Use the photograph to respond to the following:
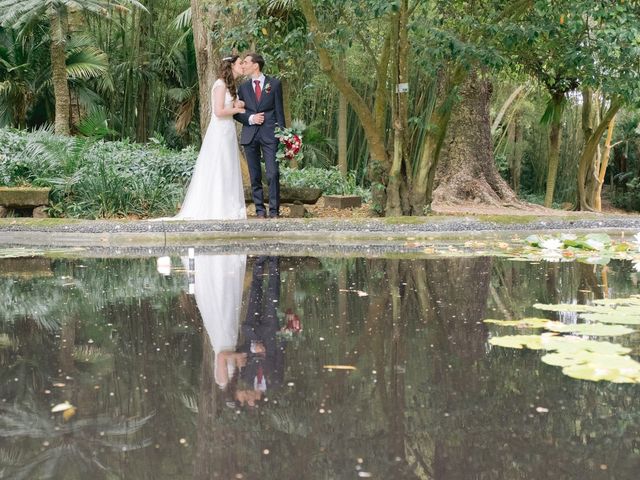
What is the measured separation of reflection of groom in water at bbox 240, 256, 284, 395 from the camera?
404 cm

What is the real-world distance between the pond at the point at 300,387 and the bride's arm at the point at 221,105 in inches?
217

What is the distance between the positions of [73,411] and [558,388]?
210cm


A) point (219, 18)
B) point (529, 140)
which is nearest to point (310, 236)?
point (219, 18)

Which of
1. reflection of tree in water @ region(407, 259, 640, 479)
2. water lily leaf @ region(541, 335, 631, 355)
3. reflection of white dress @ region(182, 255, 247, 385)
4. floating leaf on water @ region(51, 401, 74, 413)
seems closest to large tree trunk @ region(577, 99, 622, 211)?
reflection of white dress @ region(182, 255, 247, 385)

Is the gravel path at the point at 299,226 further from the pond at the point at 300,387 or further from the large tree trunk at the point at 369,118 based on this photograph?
the pond at the point at 300,387

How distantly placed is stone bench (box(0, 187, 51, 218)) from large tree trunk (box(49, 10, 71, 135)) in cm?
824

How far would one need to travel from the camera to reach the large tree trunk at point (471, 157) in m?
18.2

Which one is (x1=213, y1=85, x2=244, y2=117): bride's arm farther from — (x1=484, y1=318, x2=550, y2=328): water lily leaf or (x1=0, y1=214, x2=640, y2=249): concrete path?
(x1=484, y1=318, x2=550, y2=328): water lily leaf

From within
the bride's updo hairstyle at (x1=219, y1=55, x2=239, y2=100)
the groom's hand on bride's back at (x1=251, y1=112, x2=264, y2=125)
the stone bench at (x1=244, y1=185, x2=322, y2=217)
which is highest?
the bride's updo hairstyle at (x1=219, y1=55, x2=239, y2=100)

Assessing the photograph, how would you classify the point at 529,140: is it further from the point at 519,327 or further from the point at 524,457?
the point at 524,457

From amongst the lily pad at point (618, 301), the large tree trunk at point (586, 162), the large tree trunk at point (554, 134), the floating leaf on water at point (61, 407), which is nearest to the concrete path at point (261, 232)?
the lily pad at point (618, 301)

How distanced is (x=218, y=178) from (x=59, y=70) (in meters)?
10.7

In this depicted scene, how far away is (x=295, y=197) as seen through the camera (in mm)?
13422

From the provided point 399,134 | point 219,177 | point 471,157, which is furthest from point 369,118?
point 471,157
